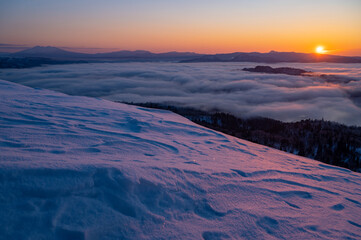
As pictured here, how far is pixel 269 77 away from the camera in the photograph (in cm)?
17225

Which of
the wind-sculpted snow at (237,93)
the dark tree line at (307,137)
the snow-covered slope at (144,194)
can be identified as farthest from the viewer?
the wind-sculpted snow at (237,93)

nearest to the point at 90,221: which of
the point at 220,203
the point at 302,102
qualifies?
the point at 220,203

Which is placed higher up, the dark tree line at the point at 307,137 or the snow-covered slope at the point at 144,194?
the snow-covered slope at the point at 144,194

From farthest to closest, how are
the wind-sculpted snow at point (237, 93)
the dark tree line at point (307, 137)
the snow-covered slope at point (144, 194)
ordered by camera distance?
the wind-sculpted snow at point (237, 93) < the dark tree line at point (307, 137) < the snow-covered slope at point (144, 194)

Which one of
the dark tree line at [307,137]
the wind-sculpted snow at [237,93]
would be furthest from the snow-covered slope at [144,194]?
the wind-sculpted snow at [237,93]

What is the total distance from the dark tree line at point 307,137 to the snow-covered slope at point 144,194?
1781 inches

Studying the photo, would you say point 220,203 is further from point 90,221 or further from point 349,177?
point 349,177

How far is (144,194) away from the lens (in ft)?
9.95

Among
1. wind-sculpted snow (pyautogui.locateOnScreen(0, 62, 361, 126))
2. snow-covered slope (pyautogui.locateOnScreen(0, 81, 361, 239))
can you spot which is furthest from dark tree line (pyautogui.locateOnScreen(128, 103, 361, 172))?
snow-covered slope (pyautogui.locateOnScreen(0, 81, 361, 239))

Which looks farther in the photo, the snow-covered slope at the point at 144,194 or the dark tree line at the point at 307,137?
the dark tree line at the point at 307,137

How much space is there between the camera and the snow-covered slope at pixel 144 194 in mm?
2385

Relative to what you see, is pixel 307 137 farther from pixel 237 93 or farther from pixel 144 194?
pixel 237 93

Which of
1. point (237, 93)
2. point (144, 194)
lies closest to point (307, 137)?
point (144, 194)

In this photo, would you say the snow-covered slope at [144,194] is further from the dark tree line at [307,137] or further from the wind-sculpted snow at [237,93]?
the wind-sculpted snow at [237,93]
